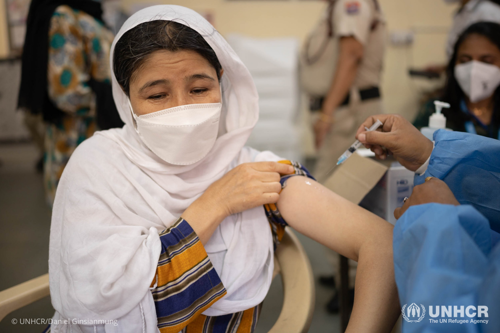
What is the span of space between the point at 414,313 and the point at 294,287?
48 cm

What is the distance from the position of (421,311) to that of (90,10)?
2247 mm

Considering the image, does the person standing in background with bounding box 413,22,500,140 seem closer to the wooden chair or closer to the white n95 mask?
the wooden chair

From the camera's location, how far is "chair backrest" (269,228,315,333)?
0.91m

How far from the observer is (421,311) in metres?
0.55

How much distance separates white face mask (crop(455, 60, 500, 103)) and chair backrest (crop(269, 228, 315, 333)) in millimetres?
1144

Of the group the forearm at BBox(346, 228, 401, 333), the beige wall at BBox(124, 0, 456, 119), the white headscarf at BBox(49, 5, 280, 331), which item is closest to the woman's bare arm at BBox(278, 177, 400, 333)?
the forearm at BBox(346, 228, 401, 333)

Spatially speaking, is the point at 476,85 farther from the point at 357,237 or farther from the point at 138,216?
the point at 138,216

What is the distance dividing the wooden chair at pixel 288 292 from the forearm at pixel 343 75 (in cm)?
135

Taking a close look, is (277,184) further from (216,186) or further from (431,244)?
(431,244)

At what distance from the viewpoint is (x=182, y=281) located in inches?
32.6

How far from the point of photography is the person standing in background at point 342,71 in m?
2.10

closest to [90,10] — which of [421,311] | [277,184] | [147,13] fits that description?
[147,13]

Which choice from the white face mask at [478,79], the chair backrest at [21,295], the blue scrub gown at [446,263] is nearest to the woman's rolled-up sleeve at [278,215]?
the blue scrub gown at [446,263]

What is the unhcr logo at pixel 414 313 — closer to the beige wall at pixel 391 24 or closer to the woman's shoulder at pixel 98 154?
the woman's shoulder at pixel 98 154
